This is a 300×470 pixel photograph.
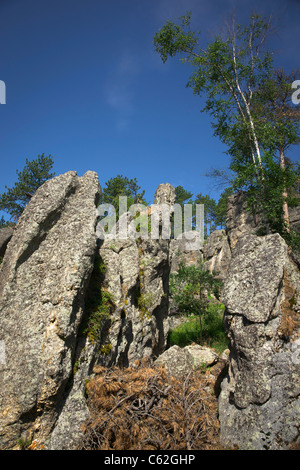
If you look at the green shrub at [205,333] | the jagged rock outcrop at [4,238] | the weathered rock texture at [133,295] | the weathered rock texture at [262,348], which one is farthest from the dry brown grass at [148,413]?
the green shrub at [205,333]

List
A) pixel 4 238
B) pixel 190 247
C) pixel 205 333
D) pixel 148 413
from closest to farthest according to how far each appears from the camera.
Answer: pixel 148 413 → pixel 4 238 → pixel 205 333 → pixel 190 247

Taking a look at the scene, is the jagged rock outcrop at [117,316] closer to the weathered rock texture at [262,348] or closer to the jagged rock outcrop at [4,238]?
the weathered rock texture at [262,348]

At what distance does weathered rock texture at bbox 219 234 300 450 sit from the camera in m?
5.19

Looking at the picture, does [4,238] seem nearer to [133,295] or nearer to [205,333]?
[133,295]

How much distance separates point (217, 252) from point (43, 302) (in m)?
28.4

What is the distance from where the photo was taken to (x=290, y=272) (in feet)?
23.3

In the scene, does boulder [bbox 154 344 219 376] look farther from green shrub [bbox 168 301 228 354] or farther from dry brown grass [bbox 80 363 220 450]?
green shrub [bbox 168 301 228 354]

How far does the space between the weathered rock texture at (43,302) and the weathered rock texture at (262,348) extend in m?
3.59

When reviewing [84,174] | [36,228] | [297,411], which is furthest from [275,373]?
[84,174]

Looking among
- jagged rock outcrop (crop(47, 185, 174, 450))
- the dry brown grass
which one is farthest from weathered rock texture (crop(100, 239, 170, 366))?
the dry brown grass

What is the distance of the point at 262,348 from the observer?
19.3 feet

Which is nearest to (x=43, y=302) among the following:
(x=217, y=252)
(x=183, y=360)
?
(x=183, y=360)

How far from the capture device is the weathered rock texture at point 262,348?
519 centimetres

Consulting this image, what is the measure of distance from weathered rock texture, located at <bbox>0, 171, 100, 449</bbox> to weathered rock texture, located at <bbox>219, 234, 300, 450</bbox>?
359 cm
